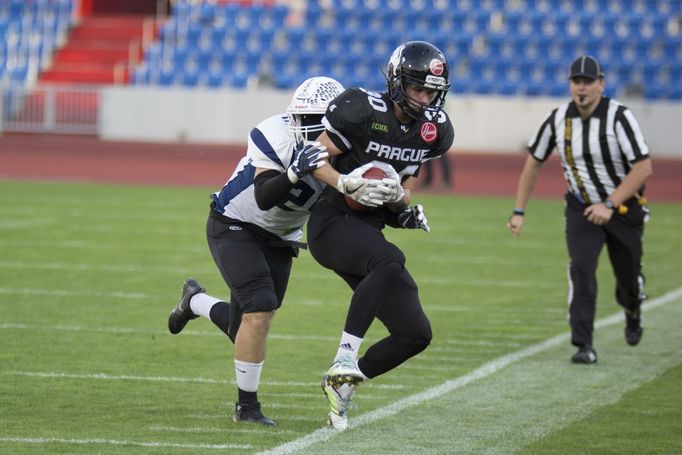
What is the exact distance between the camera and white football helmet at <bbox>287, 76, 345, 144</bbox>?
5.51m

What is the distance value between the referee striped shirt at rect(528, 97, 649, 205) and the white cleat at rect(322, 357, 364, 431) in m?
2.71

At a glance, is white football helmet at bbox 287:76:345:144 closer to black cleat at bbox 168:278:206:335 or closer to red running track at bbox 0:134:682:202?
black cleat at bbox 168:278:206:335

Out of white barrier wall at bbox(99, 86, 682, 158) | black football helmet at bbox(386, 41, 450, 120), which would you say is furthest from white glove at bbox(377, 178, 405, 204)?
white barrier wall at bbox(99, 86, 682, 158)

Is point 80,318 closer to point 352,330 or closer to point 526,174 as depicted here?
point 526,174

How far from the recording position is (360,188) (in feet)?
17.1

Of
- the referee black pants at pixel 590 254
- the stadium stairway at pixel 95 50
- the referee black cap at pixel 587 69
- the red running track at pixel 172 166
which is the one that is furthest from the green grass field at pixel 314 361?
the stadium stairway at pixel 95 50

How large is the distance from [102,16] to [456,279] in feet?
74.8

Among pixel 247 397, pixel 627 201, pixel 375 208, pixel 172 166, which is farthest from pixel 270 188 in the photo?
pixel 172 166

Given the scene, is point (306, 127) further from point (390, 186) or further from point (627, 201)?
point (627, 201)

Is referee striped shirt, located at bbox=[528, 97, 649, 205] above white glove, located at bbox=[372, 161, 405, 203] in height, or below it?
below

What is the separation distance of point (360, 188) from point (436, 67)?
24.0 inches

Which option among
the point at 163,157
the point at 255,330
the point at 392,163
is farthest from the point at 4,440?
the point at 163,157

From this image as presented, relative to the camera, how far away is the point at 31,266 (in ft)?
35.5

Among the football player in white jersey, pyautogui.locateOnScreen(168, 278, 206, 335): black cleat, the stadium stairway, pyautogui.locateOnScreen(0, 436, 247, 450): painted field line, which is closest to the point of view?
pyautogui.locateOnScreen(0, 436, 247, 450): painted field line
